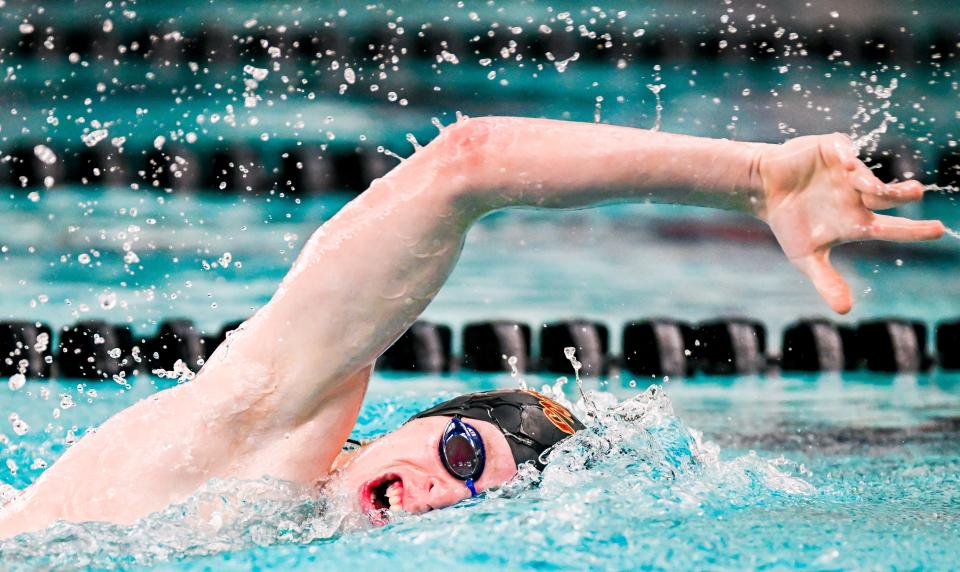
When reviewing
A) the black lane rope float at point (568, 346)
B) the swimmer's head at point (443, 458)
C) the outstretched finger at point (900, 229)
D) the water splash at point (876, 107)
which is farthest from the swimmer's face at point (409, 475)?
the water splash at point (876, 107)

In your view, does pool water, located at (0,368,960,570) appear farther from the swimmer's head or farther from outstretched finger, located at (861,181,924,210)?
outstretched finger, located at (861,181,924,210)

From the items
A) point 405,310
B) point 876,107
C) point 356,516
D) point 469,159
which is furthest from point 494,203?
point 876,107

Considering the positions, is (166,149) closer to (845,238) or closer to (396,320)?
(396,320)

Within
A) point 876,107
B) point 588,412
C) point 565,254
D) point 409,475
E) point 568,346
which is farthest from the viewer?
point 876,107

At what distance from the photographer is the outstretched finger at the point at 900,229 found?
1208 millimetres

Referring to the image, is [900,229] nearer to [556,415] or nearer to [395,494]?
[556,415]

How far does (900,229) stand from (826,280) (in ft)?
0.34

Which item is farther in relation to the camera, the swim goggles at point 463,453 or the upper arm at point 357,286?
the swim goggles at point 463,453

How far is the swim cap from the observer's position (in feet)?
5.48

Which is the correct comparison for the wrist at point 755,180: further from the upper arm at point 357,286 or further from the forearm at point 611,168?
the upper arm at point 357,286

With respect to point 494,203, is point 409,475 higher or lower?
→ lower

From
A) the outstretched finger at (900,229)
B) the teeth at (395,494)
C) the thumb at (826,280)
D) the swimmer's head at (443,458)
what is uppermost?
the outstretched finger at (900,229)

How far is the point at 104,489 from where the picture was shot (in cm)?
149

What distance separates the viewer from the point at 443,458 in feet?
5.26
